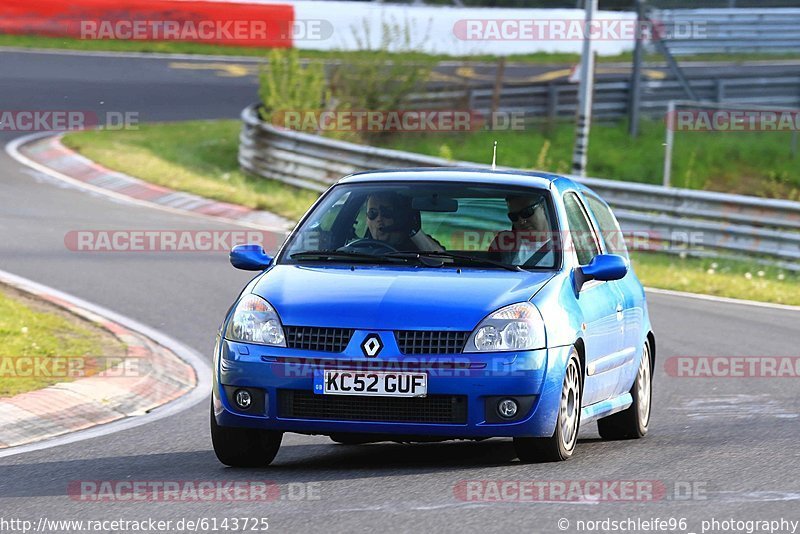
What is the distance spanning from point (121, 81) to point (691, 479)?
26.3m

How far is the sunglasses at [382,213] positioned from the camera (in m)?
8.61

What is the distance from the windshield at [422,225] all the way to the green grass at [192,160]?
477 inches

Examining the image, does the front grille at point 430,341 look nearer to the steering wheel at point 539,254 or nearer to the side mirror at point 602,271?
the steering wheel at point 539,254

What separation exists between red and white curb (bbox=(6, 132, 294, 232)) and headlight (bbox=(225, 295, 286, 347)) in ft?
40.0

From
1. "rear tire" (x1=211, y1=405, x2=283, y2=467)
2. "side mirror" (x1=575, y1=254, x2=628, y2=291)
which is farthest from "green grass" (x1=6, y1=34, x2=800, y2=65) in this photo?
"rear tire" (x1=211, y1=405, x2=283, y2=467)

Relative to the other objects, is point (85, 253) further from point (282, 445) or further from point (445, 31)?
point (445, 31)

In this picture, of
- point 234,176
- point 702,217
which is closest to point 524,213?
point 702,217

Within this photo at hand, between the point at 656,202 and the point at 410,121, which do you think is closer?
the point at 656,202

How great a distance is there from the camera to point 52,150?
81.9 ft

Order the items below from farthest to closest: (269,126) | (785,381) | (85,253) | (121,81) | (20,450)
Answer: (121,81), (269,126), (85,253), (785,381), (20,450)

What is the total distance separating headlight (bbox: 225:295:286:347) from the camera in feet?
24.9

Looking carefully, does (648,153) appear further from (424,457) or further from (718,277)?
(424,457)

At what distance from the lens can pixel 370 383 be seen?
7.41 meters

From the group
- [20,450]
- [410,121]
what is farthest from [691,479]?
[410,121]
